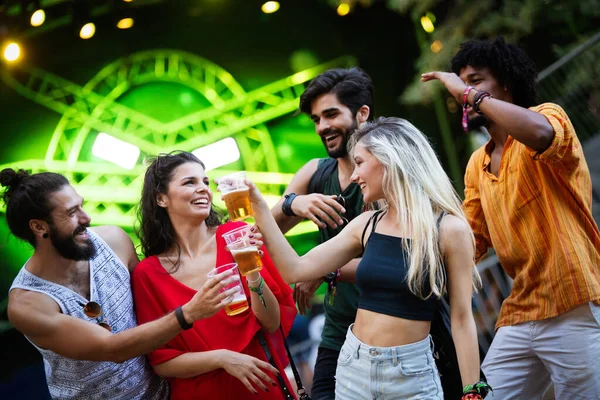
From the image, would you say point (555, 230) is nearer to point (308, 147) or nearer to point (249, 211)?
point (249, 211)

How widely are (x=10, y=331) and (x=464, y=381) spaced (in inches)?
152

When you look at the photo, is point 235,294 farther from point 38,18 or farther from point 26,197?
point 38,18

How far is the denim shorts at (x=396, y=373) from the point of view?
92.3 inches

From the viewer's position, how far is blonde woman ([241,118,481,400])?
2.36 metres

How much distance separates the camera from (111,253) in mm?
3059

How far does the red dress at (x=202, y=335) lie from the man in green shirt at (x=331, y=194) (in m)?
0.26

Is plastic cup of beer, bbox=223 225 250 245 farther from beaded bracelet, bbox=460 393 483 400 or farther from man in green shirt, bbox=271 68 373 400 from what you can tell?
beaded bracelet, bbox=460 393 483 400

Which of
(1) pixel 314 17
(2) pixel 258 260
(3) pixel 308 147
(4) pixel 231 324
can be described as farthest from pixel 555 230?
(1) pixel 314 17

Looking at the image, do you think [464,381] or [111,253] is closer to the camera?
[464,381]

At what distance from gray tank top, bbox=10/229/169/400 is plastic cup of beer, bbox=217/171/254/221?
2.43 feet

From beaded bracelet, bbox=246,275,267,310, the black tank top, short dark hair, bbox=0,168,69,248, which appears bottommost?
the black tank top

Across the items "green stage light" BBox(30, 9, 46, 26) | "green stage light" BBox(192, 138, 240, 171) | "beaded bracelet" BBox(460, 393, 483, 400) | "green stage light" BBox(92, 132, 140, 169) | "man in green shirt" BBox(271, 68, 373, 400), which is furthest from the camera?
"green stage light" BBox(192, 138, 240, 171)

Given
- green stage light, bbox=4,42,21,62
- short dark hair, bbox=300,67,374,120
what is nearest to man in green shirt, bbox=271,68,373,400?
short dark hair, bbox=300,67,374,120

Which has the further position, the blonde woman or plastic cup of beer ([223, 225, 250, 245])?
plastic cup of beer ([223, 225, 250, 245])
